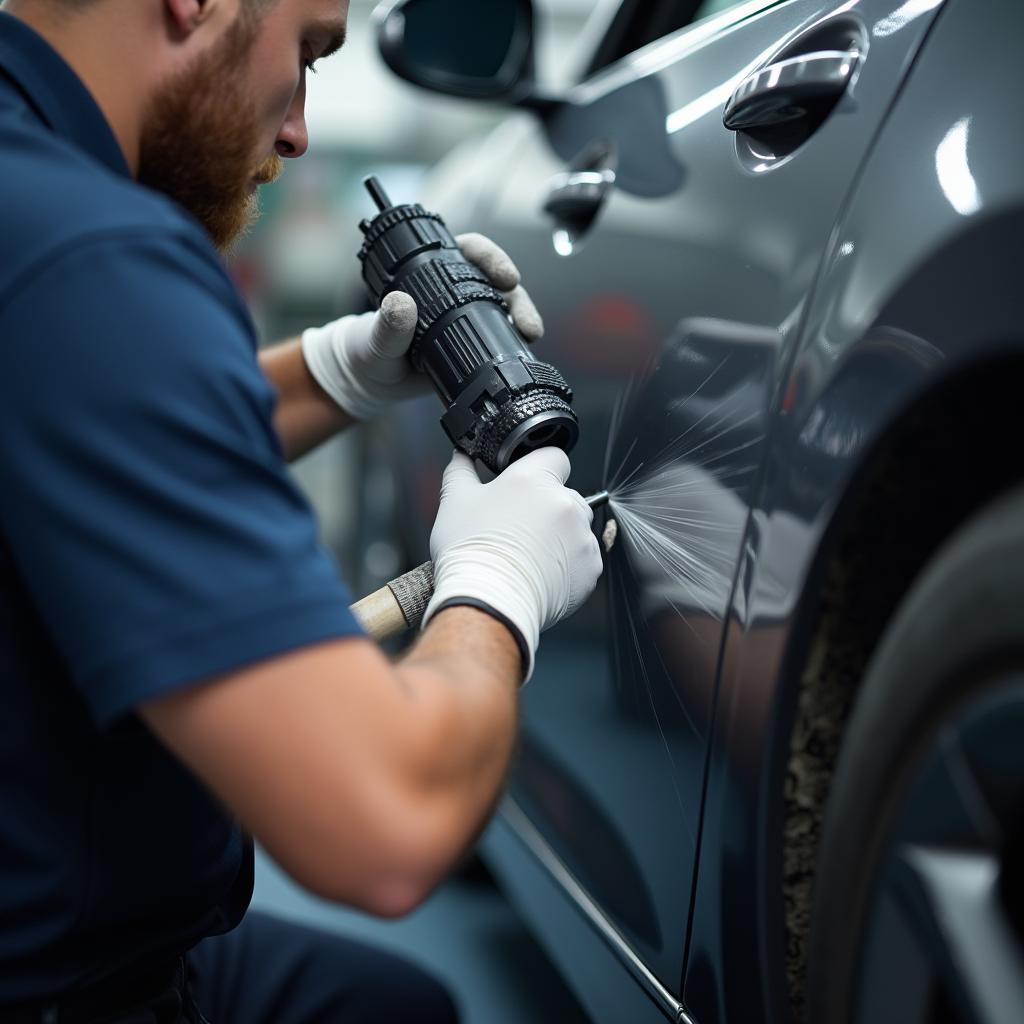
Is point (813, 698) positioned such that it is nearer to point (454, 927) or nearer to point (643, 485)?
point (643, 485)

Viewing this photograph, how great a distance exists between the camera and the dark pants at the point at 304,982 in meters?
1.10

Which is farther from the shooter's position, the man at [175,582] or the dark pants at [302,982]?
the dark pants at [302,982]

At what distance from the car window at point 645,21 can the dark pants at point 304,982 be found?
1.20 meters

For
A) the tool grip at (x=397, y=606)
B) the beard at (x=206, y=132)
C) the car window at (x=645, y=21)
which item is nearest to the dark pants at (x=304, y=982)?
the tool grip at (x=397, y=606)

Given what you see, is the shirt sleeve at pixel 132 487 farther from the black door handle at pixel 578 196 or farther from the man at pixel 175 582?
the black door handle at pixel 578 196

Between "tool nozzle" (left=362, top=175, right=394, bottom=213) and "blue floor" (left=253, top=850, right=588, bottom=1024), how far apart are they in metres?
0.96

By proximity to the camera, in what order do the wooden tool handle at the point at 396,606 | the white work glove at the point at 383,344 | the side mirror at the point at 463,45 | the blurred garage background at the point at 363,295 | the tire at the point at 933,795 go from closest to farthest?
1. the tire at the point at 933,795
2. the wooden tool handle at the point at 396,606
3. the white work glove at the point at 383,344
4. the side mirror at the point at 463,45
5. the blurred garage background at the point at 363,295

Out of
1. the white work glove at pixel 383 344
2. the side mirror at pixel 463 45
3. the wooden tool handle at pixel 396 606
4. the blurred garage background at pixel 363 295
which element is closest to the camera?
the wooden tool handle at pixel 396 606

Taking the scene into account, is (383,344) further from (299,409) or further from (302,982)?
(302,982)

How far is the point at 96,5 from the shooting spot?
78 cm

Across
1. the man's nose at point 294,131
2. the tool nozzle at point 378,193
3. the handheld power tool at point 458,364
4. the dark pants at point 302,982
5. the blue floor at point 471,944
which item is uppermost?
the man's nose at point 294,131

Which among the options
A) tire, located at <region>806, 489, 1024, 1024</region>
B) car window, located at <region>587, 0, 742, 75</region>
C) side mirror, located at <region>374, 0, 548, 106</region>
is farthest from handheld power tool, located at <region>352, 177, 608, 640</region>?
car window, located at <region>587, 0, 742, 75</region>

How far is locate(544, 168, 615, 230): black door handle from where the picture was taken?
1.20 metres

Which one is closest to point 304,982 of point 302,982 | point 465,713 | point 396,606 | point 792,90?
point 302,982
